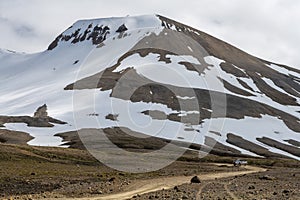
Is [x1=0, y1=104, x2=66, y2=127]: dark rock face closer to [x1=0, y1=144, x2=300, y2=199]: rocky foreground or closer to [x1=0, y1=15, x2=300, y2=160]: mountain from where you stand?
[x1=0, y1=15, x2=300, y2=160]: mountain

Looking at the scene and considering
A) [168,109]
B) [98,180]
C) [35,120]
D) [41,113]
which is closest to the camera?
[98,180]

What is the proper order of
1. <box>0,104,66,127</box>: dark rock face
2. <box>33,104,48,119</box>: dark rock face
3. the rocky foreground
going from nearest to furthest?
the rocky foreground → <box>0,104,66,127</box>: dark rock face → <box>33,104,48,119</box>: dark rock face

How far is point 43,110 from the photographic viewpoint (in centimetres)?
15462

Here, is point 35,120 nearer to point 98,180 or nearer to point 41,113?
point 41,113

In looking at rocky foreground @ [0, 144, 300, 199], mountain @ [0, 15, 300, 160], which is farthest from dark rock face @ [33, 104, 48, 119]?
rocky foreground @ [0, 144, 300, 199]

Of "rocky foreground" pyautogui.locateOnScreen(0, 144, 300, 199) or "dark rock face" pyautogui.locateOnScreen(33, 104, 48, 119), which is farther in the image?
"dark rock face" pyautogui.locateOnScreen(33, 104, 48, 119)

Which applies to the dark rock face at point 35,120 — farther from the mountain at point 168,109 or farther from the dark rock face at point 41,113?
the mountain at point 168,109

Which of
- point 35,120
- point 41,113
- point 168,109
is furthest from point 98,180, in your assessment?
point 41,113

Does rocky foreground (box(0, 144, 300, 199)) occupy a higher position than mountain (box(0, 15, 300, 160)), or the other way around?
mountain (box(0, 15, 300, 160))

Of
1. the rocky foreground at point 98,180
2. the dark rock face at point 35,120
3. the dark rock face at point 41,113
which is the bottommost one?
the rocky foreground at point 98,180

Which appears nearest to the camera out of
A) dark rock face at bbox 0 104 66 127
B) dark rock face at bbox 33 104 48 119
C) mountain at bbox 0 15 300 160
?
mountain at bbox 0 15 300 160

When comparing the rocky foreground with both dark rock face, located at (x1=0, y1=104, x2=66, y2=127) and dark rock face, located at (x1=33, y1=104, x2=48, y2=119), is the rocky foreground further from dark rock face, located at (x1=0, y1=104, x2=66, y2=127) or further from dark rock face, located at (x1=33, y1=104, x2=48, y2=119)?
dark rock face, located at (x1=33, y1=104, x2=48, y2=119)

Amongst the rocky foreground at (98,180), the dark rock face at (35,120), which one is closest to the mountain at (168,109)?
the dark rock face at (35,120)

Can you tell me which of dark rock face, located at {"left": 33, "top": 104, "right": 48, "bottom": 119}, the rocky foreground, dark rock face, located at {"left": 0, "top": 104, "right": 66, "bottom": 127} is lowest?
the rocky foreground
